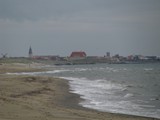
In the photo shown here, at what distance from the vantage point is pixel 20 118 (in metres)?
11.8

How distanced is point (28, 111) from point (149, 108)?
28.8 feet

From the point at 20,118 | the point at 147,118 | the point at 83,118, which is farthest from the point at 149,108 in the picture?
the point at 20,118

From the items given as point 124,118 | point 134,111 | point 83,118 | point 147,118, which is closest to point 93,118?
point 83,118

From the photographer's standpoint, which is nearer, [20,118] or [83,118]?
→ [20,118]

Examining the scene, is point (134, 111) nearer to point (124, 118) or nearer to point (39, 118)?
point (124, 118)

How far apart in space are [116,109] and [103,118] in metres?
4.59

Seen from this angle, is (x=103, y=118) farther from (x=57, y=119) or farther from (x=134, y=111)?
(x=134, y=111)

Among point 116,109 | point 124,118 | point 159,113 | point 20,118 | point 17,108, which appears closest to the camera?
point 20,118

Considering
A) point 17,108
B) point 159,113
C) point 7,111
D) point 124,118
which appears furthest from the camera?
point 159,113

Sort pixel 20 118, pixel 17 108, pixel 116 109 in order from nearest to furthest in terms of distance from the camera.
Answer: pixel 20 118 → pixel 17 108 → pixel 116 109

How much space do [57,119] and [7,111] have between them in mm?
2245

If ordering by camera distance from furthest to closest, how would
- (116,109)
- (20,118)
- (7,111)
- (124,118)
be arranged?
(116,109)
(124,118)
(7,111)
(20,118)

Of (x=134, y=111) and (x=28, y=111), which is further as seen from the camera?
(x=134, y=111)

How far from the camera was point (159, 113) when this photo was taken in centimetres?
1742
